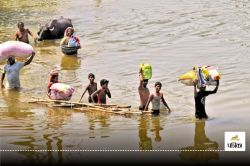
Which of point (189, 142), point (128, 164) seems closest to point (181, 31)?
point (189, 142)

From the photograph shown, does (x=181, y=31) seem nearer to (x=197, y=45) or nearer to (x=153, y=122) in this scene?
(x=197, y=45)

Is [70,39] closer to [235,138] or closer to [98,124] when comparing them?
[98,124]

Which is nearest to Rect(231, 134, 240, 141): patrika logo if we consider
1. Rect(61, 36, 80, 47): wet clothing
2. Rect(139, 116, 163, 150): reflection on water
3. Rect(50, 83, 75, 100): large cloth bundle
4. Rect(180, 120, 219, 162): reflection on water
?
Rect(180, 120, 219, 162): reflection on water

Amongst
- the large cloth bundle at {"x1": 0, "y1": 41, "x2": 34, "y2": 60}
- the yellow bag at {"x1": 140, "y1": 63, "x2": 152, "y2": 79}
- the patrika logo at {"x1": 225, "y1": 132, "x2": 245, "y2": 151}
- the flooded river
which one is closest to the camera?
the patrika logo at {"x1": 225, "y1": 132, "x2": 245, "y2": 151}

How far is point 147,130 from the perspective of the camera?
12.3 metres

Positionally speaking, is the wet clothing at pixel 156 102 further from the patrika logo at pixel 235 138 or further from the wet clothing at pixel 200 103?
the patrika logo at pixel 235 138

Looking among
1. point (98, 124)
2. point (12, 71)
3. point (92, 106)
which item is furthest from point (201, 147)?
point (12, 71)

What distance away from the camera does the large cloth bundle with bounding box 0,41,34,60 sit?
620 inches

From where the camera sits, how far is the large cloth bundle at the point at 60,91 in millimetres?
14258

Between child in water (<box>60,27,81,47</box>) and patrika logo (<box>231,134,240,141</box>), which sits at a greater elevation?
child in water (<box>60,27,81,47</box>)

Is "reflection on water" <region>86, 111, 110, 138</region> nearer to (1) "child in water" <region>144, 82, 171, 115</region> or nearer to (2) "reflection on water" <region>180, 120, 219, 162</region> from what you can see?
(1) "child in water" <region>144, 82, 171, 115</region>

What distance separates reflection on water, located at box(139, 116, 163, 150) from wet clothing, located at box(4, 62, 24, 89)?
467cm

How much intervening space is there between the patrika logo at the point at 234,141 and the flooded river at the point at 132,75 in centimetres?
16

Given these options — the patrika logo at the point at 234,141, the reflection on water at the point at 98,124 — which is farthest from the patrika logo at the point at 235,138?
the reflection on water at the point at 98,124
